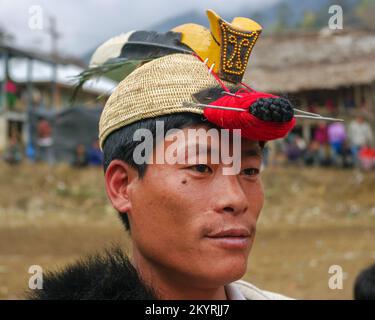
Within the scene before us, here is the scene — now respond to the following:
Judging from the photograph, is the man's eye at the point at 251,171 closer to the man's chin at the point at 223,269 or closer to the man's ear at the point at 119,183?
the man's chin at the point at 223,269

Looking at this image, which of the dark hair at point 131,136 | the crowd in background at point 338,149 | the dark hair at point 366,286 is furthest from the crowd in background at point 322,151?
the dark hair at point 131,136

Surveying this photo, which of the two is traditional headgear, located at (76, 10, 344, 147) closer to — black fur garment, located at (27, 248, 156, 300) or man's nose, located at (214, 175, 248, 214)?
man's nose, located at (214, 175, 248, 214)

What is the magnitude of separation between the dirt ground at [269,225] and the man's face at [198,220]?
566cm

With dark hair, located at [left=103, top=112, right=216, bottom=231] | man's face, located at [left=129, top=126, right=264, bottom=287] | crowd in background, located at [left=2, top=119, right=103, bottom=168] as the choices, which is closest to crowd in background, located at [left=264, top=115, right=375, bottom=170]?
crowd in background, located at [left=2, top=119, right=103, bottom=168]

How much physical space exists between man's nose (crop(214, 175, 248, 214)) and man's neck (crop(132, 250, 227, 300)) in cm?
30

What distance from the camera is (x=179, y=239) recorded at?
1783 mm

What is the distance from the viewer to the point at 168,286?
1911 mm

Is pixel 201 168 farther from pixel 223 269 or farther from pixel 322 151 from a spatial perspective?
pixel 322 151

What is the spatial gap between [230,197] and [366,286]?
2.30 meters

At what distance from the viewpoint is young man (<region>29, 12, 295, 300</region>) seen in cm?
176

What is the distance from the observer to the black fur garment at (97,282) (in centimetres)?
175

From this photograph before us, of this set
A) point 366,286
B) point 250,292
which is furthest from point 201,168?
point 366,286

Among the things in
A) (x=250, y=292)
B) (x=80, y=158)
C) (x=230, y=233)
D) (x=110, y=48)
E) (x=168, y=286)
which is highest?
(x=110, y=48)

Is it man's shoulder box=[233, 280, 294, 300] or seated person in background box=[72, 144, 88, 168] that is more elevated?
man's shoulder box=[233, 280, 294, 300]
